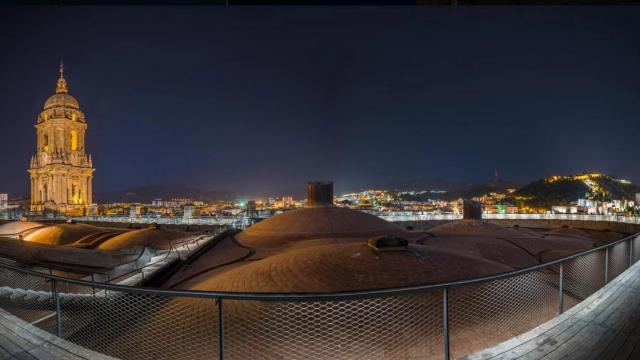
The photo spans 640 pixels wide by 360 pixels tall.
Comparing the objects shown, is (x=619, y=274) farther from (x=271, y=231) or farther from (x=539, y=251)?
(x=271, y=231)

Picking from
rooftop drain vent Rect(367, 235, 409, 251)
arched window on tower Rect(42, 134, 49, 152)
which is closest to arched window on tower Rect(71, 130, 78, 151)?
arched window on tower Rect(42, 134, 49, 152)

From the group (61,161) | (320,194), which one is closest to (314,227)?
(320,194)

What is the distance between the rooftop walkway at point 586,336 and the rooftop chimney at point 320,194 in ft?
60.9

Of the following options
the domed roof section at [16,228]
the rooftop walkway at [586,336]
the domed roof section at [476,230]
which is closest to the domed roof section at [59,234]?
the domed roof section at [16,228]

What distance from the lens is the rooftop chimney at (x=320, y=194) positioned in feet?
80.2

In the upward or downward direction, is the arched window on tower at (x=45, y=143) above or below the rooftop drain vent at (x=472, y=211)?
above

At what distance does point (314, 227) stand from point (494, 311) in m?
13.3

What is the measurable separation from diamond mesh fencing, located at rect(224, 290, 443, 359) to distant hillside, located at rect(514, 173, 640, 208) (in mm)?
92535

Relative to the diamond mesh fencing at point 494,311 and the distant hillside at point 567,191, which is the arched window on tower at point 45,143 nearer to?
the diamond mesh fencing at point 494,311

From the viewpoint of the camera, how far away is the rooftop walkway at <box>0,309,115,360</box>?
439 centimetres

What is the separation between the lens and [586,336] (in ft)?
16.3

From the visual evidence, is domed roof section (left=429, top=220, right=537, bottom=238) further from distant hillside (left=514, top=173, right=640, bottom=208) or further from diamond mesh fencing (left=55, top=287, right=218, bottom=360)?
distant hillside (left=514, top=173, right=640, bottom=208)

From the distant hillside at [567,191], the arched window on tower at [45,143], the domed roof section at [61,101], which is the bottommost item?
the distant hillside at [567,191]

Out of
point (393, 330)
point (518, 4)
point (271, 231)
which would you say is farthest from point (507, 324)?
point (271, 231)
